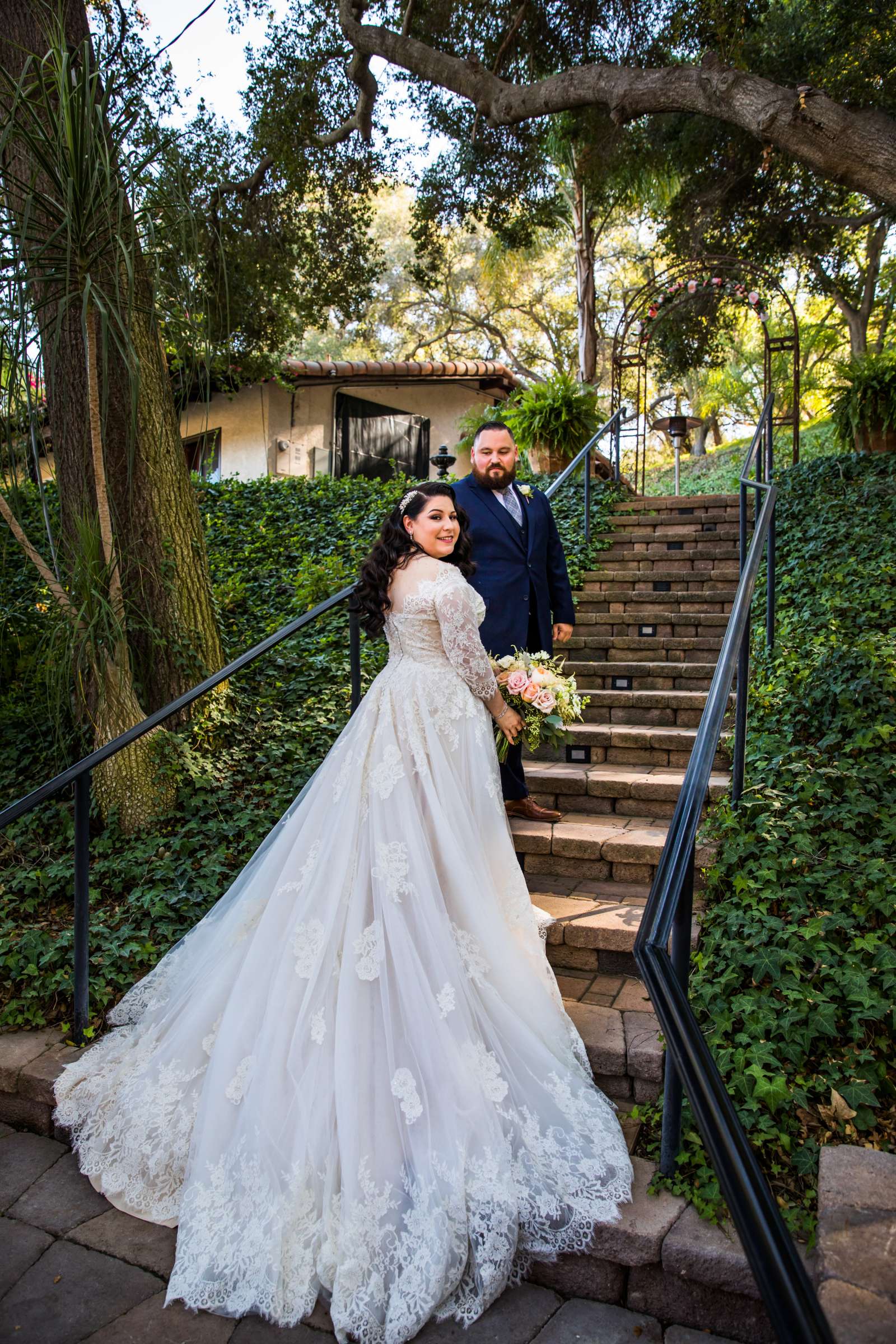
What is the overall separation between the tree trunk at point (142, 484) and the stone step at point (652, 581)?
8.99 feet

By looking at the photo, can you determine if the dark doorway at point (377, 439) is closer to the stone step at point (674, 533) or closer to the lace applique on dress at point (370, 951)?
the stone step at point (674, 533)

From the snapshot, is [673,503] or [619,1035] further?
[673,503]

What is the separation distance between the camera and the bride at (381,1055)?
5.92ft

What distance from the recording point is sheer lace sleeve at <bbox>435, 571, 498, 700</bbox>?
2672 millimetres

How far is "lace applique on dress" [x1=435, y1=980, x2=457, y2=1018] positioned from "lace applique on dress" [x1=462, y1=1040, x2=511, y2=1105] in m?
0.09

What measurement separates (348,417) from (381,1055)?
1219 cm

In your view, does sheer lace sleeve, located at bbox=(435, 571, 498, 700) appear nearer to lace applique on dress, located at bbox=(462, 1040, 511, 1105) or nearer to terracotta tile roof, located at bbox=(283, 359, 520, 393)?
lace applique on dress, located at bbox=(462, 1040, 511, 1105)

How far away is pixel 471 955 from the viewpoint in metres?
2.31

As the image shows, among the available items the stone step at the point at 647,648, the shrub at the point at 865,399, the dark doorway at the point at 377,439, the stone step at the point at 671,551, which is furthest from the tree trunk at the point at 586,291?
the stone step at the point at 647,648

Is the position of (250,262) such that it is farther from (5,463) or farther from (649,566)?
(5,463)

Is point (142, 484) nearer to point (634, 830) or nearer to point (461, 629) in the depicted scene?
point (461, 629)

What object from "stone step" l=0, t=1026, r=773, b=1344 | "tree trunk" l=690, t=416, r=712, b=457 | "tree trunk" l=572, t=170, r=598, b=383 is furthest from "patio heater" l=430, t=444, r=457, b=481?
"tree trunk" l=690, t=416, r=712, b=457

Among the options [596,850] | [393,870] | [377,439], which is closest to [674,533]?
[596,850]

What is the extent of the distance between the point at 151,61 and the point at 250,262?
5.99 m
